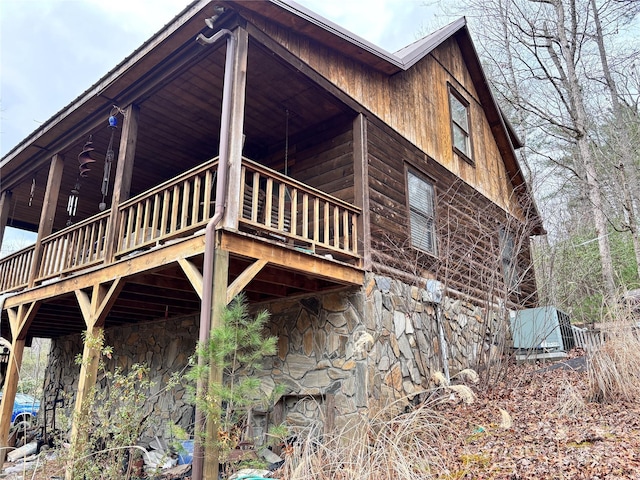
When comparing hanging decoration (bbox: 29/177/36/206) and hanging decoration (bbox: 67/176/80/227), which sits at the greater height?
hanging decoration (bbox: 29/177/36/206)

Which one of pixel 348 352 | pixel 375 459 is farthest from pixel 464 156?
pixel 375 459

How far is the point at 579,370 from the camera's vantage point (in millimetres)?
7672

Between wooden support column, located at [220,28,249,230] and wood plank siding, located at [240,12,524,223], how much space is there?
487 mm

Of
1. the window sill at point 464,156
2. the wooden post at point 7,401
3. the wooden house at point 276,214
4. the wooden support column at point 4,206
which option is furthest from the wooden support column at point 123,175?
the window sill at point 464,156

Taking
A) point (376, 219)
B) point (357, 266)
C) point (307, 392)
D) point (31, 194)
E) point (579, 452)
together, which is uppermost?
point (31, 194)

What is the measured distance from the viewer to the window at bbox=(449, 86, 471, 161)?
1059 cm

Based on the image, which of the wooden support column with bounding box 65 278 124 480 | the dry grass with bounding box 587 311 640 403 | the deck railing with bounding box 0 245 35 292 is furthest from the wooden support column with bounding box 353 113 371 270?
the deck railing with bounding box 0 245 35 292

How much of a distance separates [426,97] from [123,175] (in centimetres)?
617

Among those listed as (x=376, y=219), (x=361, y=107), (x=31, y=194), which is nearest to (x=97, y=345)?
(x=376, y=219)

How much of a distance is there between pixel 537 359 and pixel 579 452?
18.3ft

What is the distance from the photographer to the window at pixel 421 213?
834 cm

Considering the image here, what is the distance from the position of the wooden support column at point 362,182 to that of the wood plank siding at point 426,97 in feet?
1.72

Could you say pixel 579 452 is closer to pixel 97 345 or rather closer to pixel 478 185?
pixel 97 345

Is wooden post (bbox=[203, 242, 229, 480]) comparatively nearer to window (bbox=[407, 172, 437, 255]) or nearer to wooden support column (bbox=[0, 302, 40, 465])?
window (bbox=[407, 172, 437, 255])
